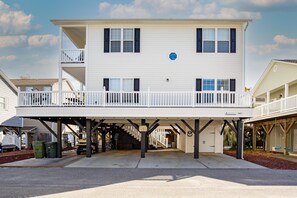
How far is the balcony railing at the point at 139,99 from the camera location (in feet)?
60.8

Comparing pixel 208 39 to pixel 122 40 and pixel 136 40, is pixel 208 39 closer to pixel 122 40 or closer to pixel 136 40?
pixel 136 40

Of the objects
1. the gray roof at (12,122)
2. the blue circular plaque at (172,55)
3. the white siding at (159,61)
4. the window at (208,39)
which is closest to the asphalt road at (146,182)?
the white siding at (159,61)

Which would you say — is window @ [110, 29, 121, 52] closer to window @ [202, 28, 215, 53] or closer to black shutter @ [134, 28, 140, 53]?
black shutter @ [134, 28, 140, 53]

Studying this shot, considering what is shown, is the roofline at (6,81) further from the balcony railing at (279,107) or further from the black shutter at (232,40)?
the balcony railing at (279,107)

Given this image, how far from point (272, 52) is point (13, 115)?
82.0ft

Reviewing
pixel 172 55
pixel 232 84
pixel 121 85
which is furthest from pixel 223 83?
pixel 121 85

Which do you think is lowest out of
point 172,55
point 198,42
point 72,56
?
point 72,56

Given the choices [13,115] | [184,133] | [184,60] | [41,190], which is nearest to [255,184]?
[41,190]

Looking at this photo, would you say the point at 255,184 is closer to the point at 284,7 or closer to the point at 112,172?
the point at 112,172

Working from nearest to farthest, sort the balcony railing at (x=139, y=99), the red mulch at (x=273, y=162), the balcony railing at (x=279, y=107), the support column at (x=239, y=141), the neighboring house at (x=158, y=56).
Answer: the red mulch at (x=273, y=162) < the balcony railing at (x=139, y=99) < the support column at (x=239, y=141) < the neighboring house at (x=158, y=56) < the balcony railing at (x=279, y=107)

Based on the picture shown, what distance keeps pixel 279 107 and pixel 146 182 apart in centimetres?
1595

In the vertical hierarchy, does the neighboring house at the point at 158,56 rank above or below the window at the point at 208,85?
above

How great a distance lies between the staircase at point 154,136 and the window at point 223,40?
371 inches

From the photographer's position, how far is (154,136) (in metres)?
27.5
